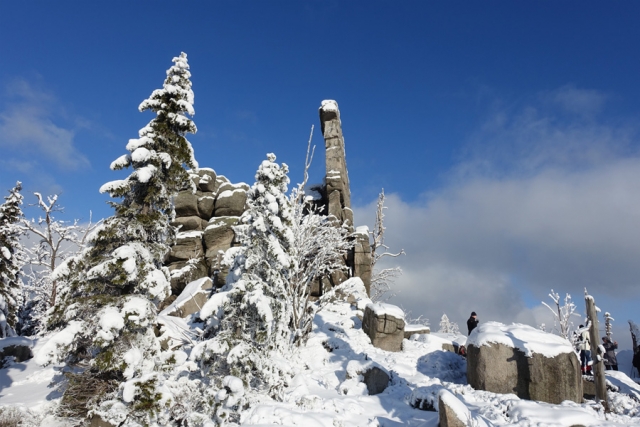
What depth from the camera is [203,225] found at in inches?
1222

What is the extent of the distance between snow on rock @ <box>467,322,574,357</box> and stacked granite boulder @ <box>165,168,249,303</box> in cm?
1913

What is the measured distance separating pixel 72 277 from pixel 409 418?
957 cm

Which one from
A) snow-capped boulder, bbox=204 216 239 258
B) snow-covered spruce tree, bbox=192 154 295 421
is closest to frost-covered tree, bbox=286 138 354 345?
snow-covered spruce tree, bbox=192 154 295 421

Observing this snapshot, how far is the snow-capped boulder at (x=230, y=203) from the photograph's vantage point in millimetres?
30969

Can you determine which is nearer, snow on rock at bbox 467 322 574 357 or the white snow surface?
snow on rock at bbox 467 322 574 357

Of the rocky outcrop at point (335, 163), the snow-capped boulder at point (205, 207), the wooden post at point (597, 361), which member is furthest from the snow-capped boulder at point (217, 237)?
the wooden post at point (597, 361)

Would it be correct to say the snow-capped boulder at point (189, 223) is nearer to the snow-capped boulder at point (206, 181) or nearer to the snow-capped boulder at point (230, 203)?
the snow-capped boulder at point (230, 203)

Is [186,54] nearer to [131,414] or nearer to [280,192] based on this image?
[280,192]

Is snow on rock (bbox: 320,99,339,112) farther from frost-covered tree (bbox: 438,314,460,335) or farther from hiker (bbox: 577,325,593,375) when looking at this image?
frost-covered tree (bbox: 438,314,460,335)

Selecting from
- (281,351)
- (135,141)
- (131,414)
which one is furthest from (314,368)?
(135,141)

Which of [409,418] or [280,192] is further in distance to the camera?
[280,192]

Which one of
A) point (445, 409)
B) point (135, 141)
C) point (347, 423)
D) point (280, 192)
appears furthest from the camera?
point (280, 192)

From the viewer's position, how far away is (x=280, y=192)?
1115 centimetres

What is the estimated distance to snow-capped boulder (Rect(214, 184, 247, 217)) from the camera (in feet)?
102
